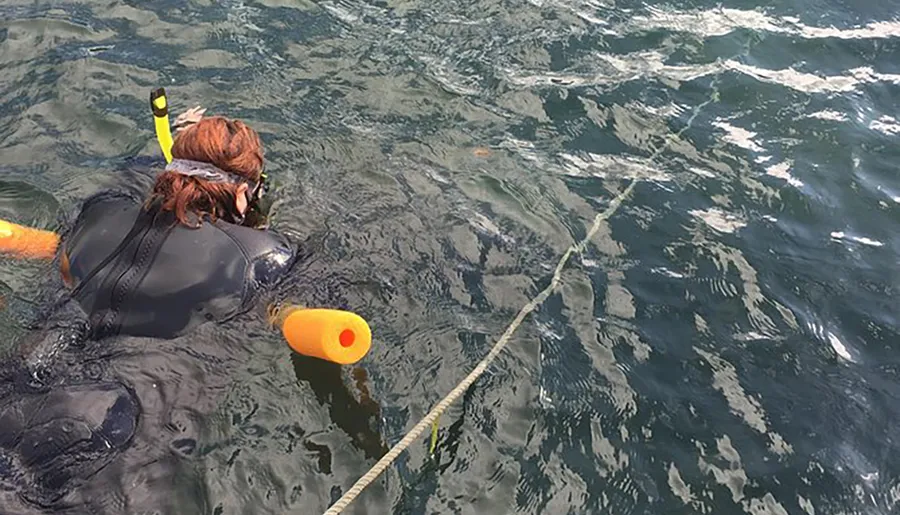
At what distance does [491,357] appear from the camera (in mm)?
4715

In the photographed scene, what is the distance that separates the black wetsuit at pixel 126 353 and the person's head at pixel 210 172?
0.11m

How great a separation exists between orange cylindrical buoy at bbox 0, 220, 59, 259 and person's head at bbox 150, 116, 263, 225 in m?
1.15

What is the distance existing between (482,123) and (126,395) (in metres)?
4.11

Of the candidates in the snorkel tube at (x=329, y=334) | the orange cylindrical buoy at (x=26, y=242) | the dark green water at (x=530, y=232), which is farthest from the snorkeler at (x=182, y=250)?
the orange cylindrical buoy at (x=26, y=242)

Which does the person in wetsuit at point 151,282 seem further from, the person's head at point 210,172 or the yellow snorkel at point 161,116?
the yellow snorkel at point 161,116

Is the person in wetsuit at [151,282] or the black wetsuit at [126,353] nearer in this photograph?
the black wetsuit at [126,353]

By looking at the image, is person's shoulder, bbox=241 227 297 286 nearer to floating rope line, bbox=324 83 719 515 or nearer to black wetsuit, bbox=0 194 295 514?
black wetsuit, bbox=0 194 295 514

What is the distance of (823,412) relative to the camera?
477cm

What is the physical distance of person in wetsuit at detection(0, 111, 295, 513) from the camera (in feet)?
12.7

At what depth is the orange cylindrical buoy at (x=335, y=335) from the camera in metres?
3.77

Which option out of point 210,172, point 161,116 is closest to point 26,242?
point 161,116

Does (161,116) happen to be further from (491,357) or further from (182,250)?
(491,357)

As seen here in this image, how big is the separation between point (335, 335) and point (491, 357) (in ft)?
4.05

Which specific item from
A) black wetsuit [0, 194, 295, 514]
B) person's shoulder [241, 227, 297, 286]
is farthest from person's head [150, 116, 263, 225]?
person's shoulder [241, 227, 297, 286]
